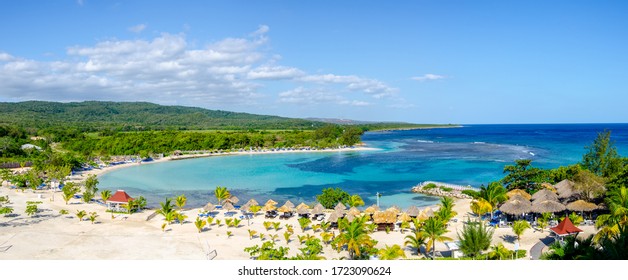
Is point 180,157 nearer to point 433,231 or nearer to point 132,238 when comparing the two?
point 132,238

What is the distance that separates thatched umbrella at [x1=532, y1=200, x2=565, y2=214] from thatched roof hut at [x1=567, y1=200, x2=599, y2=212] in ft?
1.45

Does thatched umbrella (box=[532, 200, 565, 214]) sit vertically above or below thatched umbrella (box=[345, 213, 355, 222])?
above

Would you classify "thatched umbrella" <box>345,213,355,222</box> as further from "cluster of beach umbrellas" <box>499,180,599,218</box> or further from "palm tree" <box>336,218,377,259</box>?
"cluster of beach umbrellas" <box>499,180,599,218</box>

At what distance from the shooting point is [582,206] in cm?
2009

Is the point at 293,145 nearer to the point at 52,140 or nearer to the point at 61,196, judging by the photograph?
the point at 52,140

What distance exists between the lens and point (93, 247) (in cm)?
1606

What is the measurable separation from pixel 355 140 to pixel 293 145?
1272 centimetres

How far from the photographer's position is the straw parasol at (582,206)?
65.5 ft

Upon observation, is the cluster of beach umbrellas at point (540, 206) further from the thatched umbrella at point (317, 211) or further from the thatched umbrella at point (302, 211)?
the thatched umbrella at point (302, 211)

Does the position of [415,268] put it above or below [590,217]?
above

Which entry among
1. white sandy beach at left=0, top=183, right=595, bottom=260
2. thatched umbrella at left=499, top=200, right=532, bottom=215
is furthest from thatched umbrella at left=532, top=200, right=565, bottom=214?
white sandy beach at left=0, top=183, right=595, bottom=260

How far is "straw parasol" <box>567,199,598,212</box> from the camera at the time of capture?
1995cm

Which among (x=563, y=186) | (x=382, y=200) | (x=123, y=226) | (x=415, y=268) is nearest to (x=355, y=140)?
(x=382, y=200)

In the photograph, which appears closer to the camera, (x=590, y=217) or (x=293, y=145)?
(x=590, y=217)
